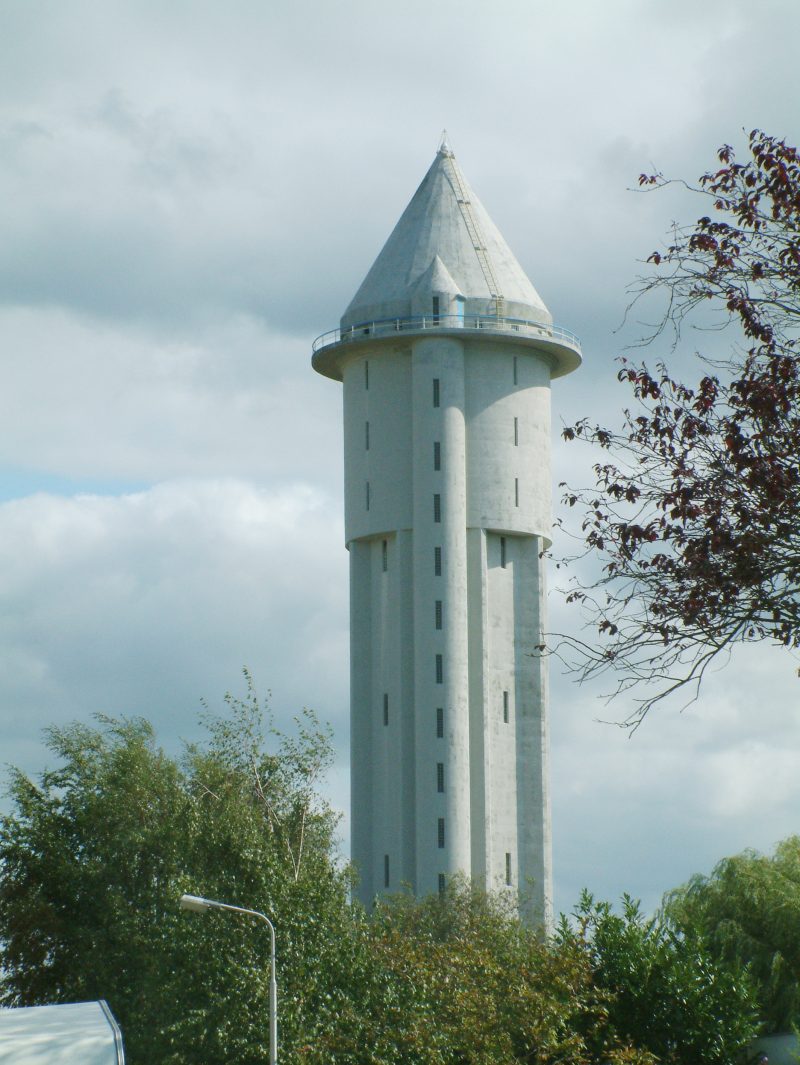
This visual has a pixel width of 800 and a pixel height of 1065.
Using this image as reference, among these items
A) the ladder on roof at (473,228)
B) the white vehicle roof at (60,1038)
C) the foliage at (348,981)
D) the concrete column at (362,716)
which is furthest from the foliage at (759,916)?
the white vehicle roof at (60,1038)

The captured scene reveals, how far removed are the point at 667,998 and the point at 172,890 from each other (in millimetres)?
12266

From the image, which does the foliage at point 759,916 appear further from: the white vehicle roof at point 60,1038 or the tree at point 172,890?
the white vehicle roof at point 60,1038

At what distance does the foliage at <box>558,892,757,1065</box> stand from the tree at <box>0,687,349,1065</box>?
578 cm

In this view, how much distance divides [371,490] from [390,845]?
14477mm

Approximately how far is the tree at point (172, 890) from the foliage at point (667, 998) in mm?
5781

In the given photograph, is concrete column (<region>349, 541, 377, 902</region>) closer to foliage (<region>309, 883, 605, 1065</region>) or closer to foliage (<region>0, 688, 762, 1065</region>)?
foliage (<region>0, 688, 762, 1065</region>)

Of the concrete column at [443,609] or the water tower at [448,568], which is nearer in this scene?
the concrete column at [443,609]

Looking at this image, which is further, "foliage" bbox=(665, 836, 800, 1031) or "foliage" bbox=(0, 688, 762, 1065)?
"foliage" bbox=(665, 836, 800, 1031)

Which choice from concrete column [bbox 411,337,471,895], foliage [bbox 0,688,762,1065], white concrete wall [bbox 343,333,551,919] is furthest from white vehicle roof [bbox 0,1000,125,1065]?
white concrete wall [bbox 343,333,551,919]

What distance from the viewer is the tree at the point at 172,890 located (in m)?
38.1

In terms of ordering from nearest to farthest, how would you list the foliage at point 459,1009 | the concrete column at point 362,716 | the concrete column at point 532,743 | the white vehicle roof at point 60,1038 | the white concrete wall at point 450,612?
the white vehicle roof at point 60,1038 < the foliage at point 459,1009 < the white concrete wall at point 450,612 < the concrete column at point 532,743 < the concrete column at point 362,716

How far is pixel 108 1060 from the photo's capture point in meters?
22.8

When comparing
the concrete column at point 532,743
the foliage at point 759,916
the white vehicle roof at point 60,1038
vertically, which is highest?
the concrete column at point 532,743

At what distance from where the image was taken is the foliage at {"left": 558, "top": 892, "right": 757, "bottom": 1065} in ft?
121
